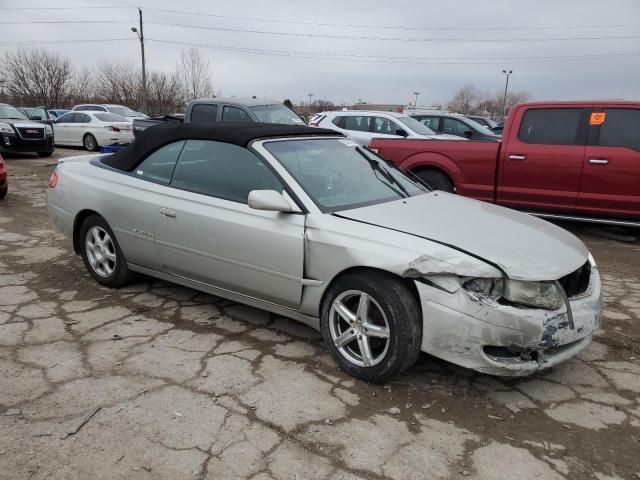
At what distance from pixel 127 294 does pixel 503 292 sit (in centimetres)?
319

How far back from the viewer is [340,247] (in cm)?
309

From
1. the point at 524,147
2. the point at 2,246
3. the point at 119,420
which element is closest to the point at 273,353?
the point at 119,420

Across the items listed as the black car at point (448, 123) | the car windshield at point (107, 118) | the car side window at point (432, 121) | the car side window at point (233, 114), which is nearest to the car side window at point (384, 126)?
the black car at point (448, 123)

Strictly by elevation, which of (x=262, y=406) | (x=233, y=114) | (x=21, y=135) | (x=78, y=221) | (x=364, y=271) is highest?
(x=233, y=114)

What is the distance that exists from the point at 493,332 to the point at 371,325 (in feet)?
2.26

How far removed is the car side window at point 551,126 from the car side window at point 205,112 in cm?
551

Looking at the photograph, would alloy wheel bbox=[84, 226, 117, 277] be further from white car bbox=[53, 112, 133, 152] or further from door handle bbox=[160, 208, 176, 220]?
white car bbox=[53, 112, 133, 152]

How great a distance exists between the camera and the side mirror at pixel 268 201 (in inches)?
128

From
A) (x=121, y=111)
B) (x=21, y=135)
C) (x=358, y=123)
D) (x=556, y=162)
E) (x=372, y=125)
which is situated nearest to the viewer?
(x=556, y=162)

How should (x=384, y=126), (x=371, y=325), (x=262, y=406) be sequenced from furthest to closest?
(x=384, y=126)
(x=371, y=325)
(x=262, y=406)

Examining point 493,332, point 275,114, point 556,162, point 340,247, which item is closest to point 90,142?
point 275,114

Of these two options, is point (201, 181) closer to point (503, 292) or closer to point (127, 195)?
point (127, 195)

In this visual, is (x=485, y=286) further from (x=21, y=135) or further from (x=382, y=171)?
(x=21, y=135)

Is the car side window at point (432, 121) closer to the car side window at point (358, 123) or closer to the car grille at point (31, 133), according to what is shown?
the car side window at point (358, 123)
